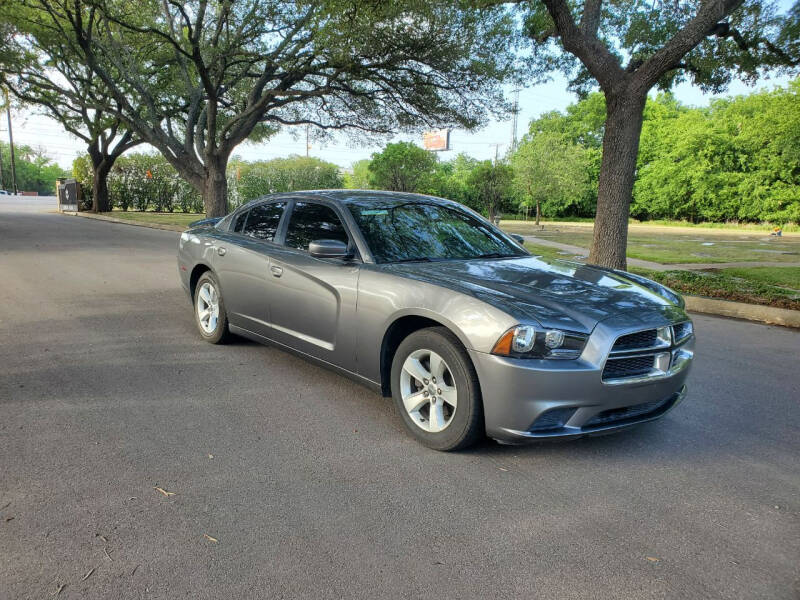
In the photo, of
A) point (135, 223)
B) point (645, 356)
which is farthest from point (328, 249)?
point (135, 223)

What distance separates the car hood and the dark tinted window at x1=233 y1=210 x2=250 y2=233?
2179mm

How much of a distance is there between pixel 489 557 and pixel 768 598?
1073 millimetres

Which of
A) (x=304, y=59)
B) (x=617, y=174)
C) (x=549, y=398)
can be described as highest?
(x=304, y=59)

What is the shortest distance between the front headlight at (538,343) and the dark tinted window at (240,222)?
11.0 ft

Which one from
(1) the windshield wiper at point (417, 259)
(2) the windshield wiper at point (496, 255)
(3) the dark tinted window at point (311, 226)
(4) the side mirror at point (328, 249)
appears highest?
(3) the dark tinted window at point (311, 226)

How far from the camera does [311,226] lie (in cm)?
478

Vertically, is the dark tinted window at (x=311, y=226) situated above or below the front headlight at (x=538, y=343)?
above

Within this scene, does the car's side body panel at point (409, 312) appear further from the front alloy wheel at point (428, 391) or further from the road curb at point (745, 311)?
the road curb at point (745, 311)

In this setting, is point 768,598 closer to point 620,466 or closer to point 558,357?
point 620,466

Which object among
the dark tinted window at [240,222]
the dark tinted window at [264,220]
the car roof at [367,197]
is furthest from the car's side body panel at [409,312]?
the dark tinted window at [240,222]

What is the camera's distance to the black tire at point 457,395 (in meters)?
3.34

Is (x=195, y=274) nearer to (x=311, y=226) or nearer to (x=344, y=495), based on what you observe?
(x=311, y=226)

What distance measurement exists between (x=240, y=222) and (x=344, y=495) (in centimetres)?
346

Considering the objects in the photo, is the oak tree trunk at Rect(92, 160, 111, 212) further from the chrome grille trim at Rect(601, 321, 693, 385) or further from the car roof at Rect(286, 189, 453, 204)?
the chrome grille trim at Rect(601, 321, 693, 385)
